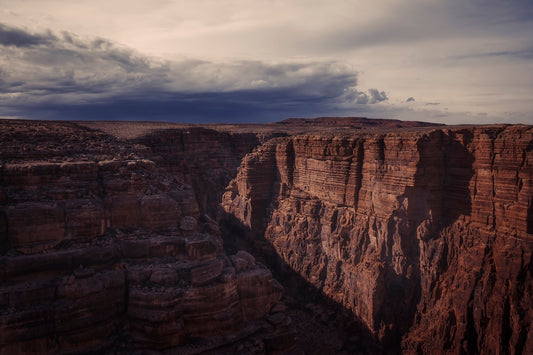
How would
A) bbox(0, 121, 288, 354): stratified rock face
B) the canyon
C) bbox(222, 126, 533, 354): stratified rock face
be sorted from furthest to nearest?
bbox(222, 126, 533, 354): stratified rock face, the canyon, bbox(0, 121, 288, 354): stratified rock face

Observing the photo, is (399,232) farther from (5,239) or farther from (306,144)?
(5,239)

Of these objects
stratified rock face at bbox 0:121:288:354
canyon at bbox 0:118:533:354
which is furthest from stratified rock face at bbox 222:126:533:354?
stratified rock face at bbox 0:121:288:354

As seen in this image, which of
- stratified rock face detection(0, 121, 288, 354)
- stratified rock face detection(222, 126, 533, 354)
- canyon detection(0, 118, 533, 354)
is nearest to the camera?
stratified rock face detection(0, 121, 288, 354)

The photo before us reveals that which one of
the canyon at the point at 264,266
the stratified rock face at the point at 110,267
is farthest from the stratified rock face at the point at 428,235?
the stratified rock face at the point at 110,267

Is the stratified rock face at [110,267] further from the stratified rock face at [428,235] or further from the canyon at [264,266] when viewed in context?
the stratified rock face at [428,235]

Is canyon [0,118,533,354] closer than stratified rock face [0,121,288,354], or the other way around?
stratified rock face [0,121,288,354]

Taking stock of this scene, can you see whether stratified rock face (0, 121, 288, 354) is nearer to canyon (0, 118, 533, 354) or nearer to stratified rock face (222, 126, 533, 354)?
canyon (0, 118, 533, 354)

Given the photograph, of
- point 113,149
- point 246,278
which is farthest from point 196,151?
point 246,278
